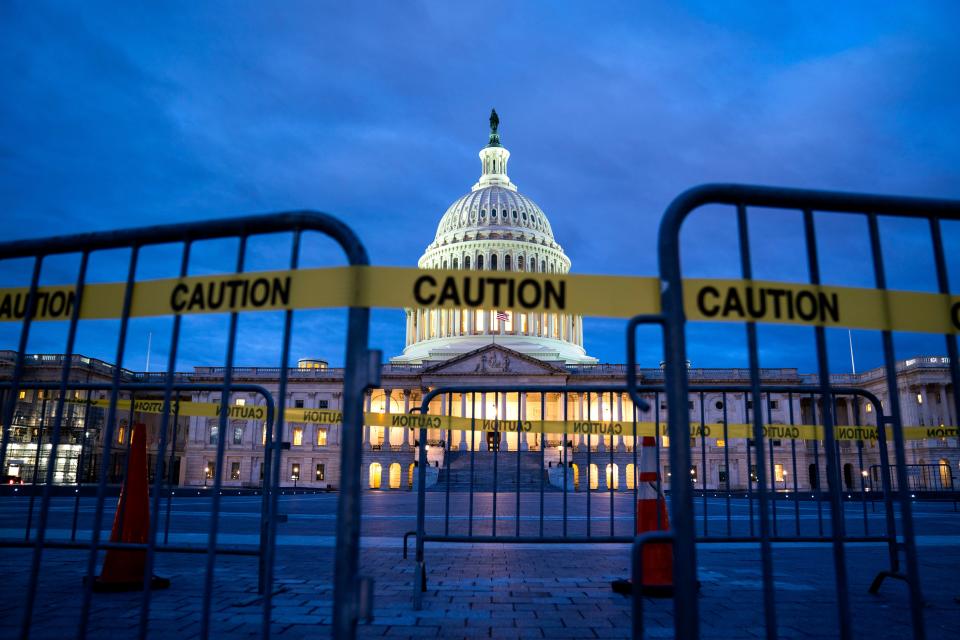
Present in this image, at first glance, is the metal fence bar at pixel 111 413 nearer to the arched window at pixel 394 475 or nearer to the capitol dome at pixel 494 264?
the arched window at pixel 394 475

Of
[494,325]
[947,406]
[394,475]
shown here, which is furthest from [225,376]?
[494,325]

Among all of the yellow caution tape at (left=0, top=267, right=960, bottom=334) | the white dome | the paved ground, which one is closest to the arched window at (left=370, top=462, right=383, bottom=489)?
the white dome

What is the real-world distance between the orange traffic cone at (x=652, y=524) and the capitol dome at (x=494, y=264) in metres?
77.4

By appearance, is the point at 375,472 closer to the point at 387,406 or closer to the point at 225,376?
the point at 387,406

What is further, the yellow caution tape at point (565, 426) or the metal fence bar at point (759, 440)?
the yellow caution tape at point (565, 426)

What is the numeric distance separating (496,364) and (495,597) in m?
68.6

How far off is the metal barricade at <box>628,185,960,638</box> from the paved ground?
1909 mm

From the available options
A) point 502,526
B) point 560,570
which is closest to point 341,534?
point 560,570

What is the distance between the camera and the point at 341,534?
3426mm

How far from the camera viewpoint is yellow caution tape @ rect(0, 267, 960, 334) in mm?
3863

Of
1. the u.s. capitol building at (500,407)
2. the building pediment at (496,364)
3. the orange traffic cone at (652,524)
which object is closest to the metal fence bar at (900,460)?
the orange traffic cone at (652,524)

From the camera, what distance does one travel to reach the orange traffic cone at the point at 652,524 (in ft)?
22.2

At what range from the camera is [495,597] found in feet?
21.7

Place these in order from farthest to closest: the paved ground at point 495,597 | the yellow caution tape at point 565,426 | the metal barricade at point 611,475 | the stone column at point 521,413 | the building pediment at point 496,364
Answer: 1. the building pediment at point 496,364
2. the yellow caution tape at point 565,426
3. the stone column at point 521,413
4. the metal barricade at point 611,475
5. the paved ground at point 495,597
